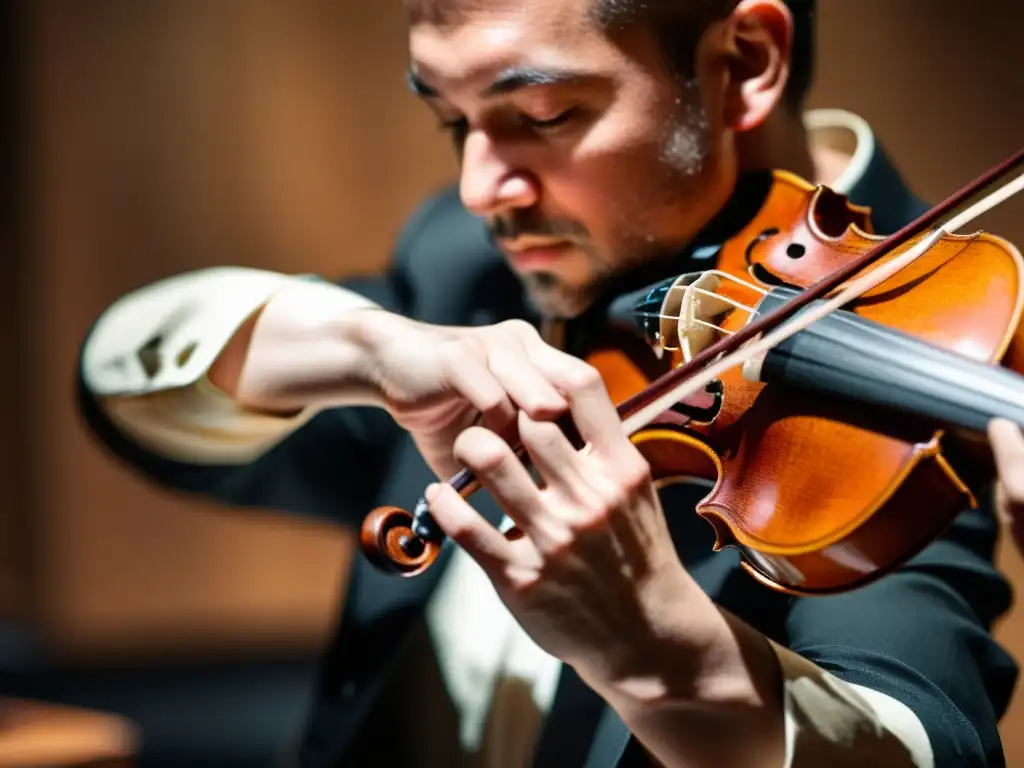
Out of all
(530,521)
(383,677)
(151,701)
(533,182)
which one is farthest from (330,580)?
(530,521)

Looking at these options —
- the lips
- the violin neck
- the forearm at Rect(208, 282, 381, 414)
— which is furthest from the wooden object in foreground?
the violin neck

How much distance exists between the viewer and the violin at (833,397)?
560mm

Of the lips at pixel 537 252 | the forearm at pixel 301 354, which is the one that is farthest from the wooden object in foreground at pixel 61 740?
the lips at pixel 537 252

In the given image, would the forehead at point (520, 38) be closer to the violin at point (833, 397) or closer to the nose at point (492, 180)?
the nose at point (492, 180)

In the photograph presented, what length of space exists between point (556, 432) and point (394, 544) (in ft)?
0.33

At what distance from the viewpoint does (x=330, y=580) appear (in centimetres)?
208

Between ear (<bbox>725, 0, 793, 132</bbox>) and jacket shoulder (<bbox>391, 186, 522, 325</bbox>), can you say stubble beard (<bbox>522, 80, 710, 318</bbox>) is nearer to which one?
ear (<bbox>725, 0, 793, 132</bbox>)

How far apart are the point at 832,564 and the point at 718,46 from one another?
39 cm

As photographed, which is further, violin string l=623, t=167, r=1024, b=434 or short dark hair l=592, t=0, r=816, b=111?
short dark hair l=592, t=0, r=816, b=111

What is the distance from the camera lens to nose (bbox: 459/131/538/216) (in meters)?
0.79

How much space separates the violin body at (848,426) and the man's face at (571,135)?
10cm

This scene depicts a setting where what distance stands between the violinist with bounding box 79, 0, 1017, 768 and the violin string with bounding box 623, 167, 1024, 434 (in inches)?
1.9

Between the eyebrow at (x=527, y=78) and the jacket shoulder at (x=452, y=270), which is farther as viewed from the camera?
the jacket shoulder at (x=452, y=270)

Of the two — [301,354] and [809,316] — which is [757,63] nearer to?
[809,316]
